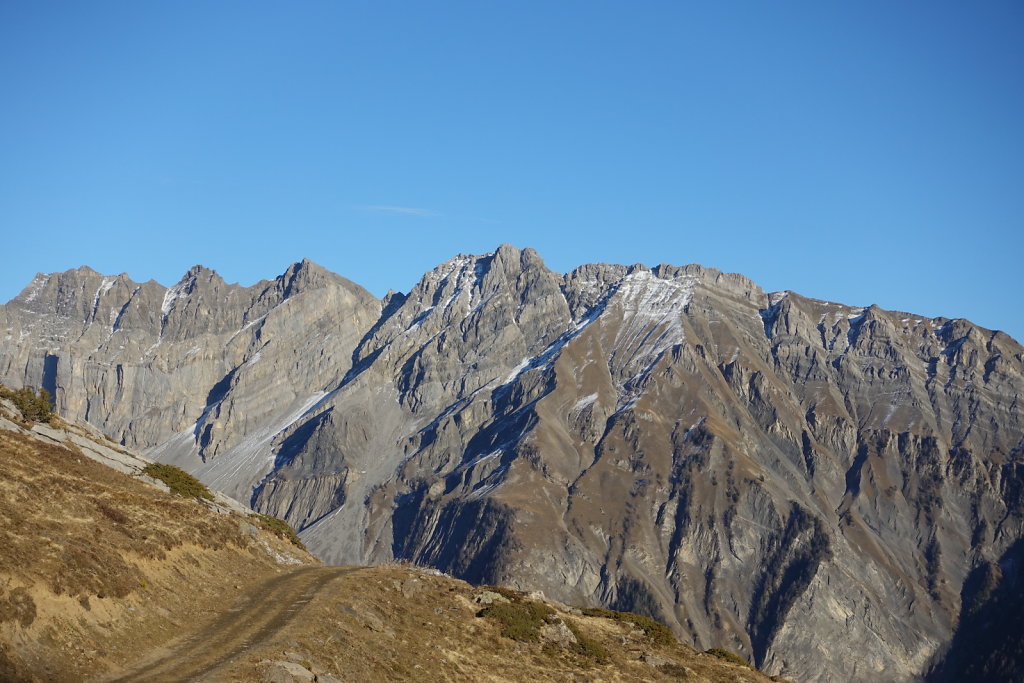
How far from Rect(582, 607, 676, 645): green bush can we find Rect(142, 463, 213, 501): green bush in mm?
23631

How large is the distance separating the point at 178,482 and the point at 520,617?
25.1 meters

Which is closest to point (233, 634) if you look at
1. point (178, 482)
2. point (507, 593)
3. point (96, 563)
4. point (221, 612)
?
point (221, 612)

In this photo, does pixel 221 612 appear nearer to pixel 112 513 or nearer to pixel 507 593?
pixel 112 513

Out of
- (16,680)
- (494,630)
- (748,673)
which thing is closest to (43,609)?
(16,680)

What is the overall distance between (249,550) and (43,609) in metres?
18.7

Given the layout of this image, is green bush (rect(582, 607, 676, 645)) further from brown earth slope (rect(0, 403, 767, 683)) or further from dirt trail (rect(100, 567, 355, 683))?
dirt trail (rect(100, 567, 355, 683))

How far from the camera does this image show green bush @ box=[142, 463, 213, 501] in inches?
2239

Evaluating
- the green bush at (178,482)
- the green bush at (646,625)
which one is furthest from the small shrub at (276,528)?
the green bush at (646,625)

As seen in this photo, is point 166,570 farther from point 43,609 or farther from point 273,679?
point 273,679

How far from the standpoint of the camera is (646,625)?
50562 mm

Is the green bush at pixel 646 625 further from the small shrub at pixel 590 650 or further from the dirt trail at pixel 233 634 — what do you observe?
the dirt trail at pixel 233 634

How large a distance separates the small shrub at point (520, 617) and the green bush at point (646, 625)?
579 cm

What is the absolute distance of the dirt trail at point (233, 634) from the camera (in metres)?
30.9

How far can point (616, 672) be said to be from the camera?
4059 centimetres
